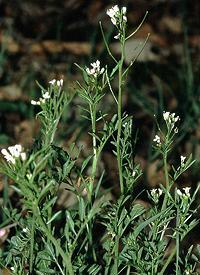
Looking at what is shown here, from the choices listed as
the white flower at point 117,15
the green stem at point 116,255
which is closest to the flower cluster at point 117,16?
the white flower at point 117,15

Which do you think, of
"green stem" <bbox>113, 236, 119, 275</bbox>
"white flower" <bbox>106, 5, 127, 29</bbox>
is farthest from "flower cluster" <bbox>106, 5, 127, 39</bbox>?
"green stem" <bbox>113, 236, 119, 275</bbox>

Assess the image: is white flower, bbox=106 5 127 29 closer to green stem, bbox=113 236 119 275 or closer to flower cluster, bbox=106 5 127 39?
flower cluster, bbox=106 5 127 39

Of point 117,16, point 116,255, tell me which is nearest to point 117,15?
point 117,16

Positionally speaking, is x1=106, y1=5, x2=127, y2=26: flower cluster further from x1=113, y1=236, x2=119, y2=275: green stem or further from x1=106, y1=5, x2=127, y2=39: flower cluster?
x1=113, y1=236, x2=119, y2=275: green stem

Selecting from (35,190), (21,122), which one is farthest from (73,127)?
(35,190)

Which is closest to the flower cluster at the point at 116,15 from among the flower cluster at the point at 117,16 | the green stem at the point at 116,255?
the flower cluster at the point at 117,16

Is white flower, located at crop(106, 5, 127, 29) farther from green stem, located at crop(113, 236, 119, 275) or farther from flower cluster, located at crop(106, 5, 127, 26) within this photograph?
green stem, located at crop(113, 236, 119, 275)

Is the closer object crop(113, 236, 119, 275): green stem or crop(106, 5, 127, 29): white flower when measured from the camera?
crop(106, 5, 127, 29): white flower

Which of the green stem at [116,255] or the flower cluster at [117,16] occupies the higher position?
the flower cluster at [117,16]

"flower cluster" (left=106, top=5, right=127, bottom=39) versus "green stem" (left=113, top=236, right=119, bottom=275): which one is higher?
"flower cluster" (left=106, top=5, right=127, bottom=39)

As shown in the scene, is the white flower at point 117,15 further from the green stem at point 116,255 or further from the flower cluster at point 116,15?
the green stem at point 116,255

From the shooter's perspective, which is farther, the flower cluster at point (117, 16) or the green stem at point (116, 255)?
the green stem at point (116, 255)

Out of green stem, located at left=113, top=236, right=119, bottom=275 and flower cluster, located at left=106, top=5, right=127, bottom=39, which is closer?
flower cluster, located at left=106, top=5, right=127, bottom=39

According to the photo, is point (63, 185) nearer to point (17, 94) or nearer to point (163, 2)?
point (17, 94)
